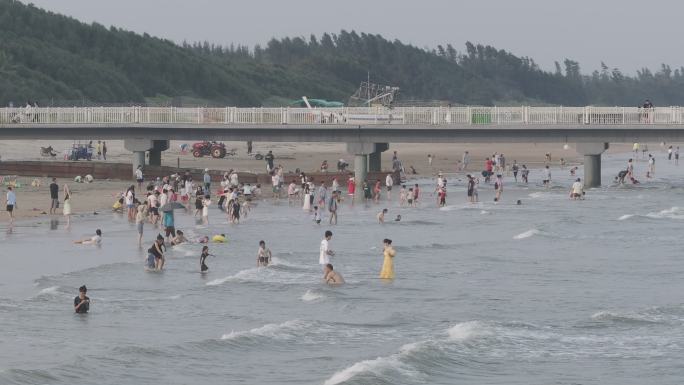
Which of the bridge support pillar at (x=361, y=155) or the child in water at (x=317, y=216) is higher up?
the bridge support pillar at (x=361, y=155)

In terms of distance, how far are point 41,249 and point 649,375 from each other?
19.1 meters

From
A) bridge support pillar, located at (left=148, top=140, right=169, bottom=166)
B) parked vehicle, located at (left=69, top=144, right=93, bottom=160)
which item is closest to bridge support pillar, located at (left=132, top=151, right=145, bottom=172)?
bridge support pillar, located at (left=148, top=140, right=169, bottom=166)

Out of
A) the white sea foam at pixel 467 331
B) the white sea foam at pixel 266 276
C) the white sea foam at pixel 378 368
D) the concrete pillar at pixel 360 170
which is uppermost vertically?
the concrete pillar at pixel 360 170

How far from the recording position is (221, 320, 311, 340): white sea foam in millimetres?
24406

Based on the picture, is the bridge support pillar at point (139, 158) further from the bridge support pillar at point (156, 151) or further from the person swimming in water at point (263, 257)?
the person swimming in water at point (263, 257)

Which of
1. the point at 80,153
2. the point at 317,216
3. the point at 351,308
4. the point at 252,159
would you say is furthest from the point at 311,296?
the point at 252,159

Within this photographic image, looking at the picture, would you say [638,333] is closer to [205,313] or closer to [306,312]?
[306,312]

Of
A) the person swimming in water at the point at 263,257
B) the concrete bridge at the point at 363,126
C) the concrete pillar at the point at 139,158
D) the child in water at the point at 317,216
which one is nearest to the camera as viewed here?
the person swimming in water at the point at 263,257

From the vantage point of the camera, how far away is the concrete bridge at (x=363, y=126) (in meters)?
57.6

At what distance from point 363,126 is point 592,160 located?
35.2 ft

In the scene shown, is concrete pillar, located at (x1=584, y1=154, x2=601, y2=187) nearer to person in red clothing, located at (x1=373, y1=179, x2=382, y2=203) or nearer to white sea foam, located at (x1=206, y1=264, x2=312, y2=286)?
person in red clothing, located at (x1=373, y1=179, x2=382, y2=203)

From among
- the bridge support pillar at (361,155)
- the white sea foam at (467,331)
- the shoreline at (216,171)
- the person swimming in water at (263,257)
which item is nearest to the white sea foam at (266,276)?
the person swimming in water at (263,257)

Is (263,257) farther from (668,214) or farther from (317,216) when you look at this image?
(668,214)

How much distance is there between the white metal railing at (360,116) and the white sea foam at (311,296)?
30.4m
